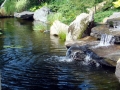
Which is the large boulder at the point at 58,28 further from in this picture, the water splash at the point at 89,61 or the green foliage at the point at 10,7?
the green foliage at the point at 10,7

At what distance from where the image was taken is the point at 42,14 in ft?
98.9

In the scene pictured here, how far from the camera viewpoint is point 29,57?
47.1ft

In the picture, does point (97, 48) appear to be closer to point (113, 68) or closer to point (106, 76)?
point (113, 68)

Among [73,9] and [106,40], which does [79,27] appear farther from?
[73,9]

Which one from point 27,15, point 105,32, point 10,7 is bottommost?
point 27,15

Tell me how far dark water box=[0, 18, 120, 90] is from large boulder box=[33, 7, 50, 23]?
12.2m

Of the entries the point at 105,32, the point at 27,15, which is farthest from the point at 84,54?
the point at 27,15

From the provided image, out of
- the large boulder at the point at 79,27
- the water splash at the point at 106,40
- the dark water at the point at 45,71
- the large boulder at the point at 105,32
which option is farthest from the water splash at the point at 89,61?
the large boulder at the point at 79,27

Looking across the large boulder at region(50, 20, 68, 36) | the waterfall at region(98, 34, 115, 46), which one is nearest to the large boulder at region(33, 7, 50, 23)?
the large boulder at region(50, 20, 68, 36)

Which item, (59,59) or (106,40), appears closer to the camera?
(59,59)

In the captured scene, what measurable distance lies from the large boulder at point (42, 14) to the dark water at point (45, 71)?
39.9 ft

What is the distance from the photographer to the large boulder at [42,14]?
96.7 feet

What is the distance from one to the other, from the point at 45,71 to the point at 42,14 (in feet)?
61.5

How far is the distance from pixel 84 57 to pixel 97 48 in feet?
2.60
